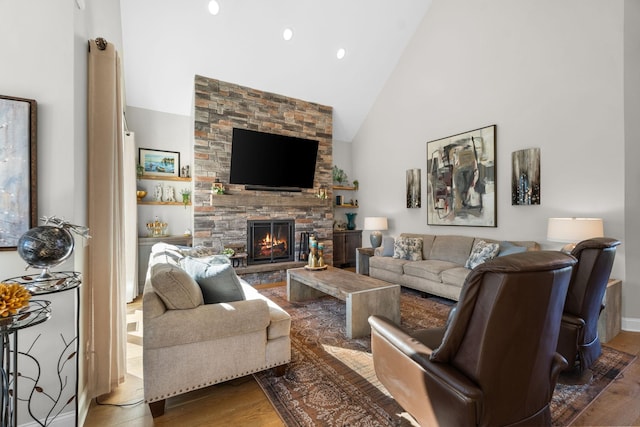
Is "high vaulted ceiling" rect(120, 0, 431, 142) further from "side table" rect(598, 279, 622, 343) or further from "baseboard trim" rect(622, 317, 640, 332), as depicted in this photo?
"baseboard trim" rect(622, 317, 640, 332)

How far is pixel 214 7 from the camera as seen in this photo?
3.88 metres

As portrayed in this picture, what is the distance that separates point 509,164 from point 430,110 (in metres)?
1.70

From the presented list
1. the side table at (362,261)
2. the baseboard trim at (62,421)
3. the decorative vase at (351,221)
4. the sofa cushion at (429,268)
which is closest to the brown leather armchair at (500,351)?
the baseboard trim at (62,421)

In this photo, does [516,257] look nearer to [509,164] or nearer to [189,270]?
[189,270]

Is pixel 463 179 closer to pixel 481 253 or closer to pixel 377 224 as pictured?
pixel 481 253

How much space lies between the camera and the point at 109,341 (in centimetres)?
190

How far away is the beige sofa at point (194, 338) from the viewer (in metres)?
1.68

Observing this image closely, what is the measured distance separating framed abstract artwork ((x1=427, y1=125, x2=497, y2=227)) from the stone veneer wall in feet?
6.84

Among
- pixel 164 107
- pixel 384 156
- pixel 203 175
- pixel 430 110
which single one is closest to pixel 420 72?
pixel 430 110

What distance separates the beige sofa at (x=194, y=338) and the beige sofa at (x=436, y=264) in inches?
100

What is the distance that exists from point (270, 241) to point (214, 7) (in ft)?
11.9

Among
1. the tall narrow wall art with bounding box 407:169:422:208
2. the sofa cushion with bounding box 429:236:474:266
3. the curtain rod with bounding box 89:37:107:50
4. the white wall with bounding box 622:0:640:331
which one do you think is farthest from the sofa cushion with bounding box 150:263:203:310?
the tall narrow wall art with bounding box 407:169:422:208

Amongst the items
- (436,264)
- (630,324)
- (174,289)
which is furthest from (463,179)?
(174,289)

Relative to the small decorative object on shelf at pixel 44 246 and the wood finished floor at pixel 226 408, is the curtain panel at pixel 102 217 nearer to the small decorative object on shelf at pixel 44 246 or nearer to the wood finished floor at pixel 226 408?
the wood finished floor at pixel 226 408
